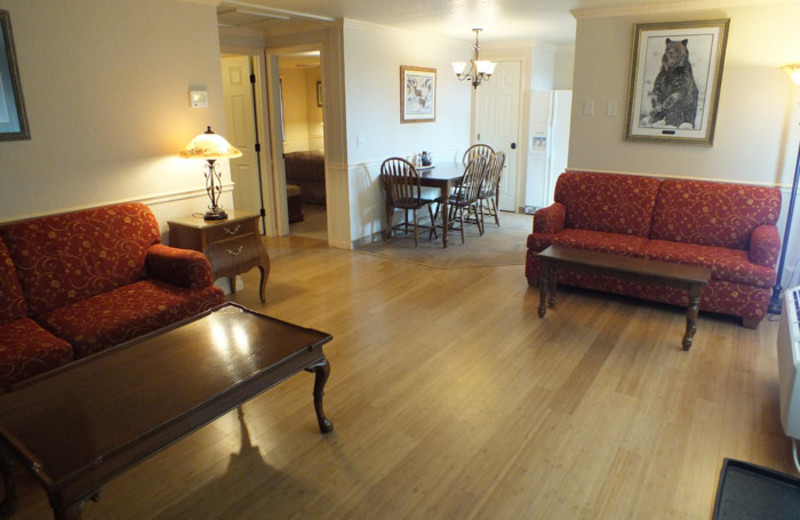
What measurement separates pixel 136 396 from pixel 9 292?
4.82 ft

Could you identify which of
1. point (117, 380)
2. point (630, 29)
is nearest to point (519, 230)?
point (630, 29)

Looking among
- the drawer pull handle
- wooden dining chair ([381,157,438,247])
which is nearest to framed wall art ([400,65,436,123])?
wooden dining chair ([381,157,438,247])

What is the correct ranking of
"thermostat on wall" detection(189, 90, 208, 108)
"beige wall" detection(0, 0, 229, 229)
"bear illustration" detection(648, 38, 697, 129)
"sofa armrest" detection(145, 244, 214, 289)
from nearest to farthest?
"beige wall" detection(0, 0, 229, 229)
"sofa armrest" detection(145, 244, 214, 289)
"thermostat on wall" detection(189, 90, 208, 108)
"bear illustration" detection(648, 38, 697, 129)

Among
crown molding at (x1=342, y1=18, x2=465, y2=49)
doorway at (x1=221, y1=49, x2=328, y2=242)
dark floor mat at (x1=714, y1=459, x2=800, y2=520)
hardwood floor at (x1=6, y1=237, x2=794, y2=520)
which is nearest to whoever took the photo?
dark floor mat at (x1=714, y1=459, x2=800, y2=520)

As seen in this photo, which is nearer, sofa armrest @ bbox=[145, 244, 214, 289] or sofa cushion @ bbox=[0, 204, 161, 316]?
sofa cushion @ bbox=[0, 204, 161, 316]

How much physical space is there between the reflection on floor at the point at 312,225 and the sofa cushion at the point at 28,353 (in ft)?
12.1

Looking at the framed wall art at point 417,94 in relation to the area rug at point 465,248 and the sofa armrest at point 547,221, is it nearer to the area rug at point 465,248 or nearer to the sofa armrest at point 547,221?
the area rug at point 465,248

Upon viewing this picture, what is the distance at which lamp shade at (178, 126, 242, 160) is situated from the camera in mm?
3691

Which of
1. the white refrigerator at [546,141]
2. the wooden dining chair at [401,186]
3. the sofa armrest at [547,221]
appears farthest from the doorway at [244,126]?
the white refrigerator at [546,141]

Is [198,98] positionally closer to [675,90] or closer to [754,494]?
[675,90]

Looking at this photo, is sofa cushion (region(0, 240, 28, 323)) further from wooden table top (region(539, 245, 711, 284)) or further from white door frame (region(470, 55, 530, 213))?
white door frame (region(470, 55, 530, 213))

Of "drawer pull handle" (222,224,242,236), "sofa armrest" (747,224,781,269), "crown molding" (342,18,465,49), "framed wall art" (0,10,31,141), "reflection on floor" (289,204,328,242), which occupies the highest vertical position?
"crown molding" (342,18,465,49)

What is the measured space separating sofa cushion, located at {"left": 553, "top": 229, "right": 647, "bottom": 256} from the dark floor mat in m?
2.04

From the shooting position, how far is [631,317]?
388 cm
